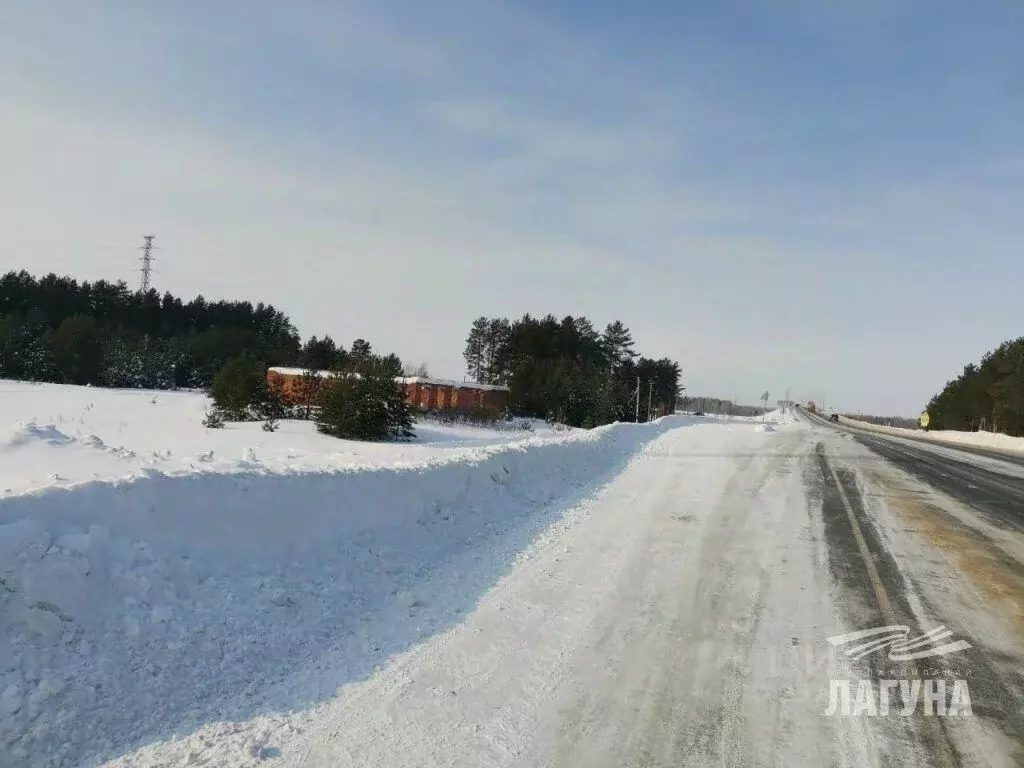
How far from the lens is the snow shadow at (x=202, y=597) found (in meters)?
4.19

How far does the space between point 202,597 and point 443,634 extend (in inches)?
78.1

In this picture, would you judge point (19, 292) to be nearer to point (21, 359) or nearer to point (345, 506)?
point (21, 359)

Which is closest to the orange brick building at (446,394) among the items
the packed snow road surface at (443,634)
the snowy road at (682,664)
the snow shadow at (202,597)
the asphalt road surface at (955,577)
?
the asphalt road surface at (955,577)

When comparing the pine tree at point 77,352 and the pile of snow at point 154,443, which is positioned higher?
the pine tree at point 77,352

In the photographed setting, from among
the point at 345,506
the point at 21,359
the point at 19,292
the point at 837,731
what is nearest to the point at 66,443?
the point at 345,506

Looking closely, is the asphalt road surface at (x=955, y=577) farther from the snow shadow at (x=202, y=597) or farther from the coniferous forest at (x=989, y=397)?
the coniferous forest at (x=989, y=397)

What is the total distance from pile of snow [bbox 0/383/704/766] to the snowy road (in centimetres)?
59

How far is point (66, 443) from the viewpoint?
1270cm

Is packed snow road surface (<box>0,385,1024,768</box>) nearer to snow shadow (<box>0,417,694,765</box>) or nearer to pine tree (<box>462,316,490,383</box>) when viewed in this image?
snow shadow (<box>0,417,694,765</box>)

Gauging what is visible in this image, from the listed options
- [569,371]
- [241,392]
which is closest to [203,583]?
[241,392]

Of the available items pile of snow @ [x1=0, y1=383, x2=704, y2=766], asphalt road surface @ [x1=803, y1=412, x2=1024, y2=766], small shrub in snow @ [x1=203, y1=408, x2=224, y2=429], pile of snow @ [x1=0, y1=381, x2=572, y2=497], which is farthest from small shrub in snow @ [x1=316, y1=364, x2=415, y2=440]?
asphalt road surface @ [x1=803, y1=412, x2=1024, y2=766]

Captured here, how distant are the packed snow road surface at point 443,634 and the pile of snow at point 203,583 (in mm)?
20

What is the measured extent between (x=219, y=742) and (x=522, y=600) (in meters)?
3.23

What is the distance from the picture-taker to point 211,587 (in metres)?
5.76
